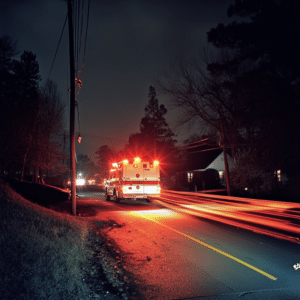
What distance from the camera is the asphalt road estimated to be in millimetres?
5461

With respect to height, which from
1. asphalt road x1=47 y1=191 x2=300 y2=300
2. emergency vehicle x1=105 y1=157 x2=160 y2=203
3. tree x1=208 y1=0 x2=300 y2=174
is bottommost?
asphalt road x1=47 y1=191 x2=300 y2=300

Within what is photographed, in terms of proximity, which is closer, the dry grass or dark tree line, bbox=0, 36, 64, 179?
the dry grass

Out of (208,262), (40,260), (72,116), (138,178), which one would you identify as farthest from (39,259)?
(138,178)

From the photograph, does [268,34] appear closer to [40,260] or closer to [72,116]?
[72,116]

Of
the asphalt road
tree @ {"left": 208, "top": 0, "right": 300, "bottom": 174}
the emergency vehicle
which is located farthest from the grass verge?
tree @ {"left": 208, "top": 0, "right": 300, "bottom": 174}

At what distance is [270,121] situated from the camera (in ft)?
98.1

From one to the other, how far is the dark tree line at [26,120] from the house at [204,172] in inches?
808

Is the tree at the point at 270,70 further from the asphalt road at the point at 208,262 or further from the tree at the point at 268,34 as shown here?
the asphalt road at the point at 208,262

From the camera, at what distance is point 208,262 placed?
23.8 feet

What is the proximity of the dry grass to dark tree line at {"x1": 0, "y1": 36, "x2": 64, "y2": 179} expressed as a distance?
19.7 metres

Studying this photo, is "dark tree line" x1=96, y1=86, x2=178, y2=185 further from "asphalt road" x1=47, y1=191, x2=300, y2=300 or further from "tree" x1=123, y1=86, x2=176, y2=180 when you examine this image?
"asphalt road" x1=47, y1=191, x2=300, y2=300

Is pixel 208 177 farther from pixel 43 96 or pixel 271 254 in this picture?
pixel 271 254

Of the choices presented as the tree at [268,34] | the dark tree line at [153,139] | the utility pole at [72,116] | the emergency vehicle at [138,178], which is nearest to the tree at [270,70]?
the tree at [268,34]

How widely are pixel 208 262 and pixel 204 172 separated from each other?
45.2 metres
